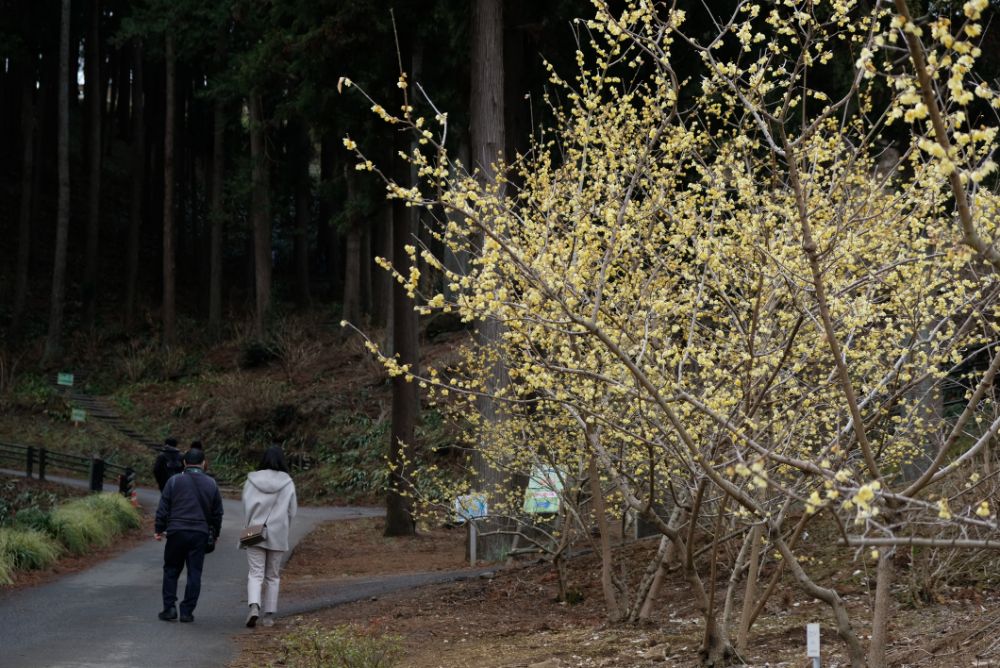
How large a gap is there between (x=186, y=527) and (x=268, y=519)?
0.68 meters

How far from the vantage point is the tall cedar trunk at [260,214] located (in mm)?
30906

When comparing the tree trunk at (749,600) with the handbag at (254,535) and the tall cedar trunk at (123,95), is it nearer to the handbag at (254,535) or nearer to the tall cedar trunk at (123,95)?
the handbag at (254,535)

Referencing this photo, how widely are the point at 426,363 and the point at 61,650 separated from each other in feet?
64.3

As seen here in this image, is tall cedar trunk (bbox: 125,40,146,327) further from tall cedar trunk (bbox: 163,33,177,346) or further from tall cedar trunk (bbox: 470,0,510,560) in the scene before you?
tall cedar trunk (bbox: 470,0,510,560)

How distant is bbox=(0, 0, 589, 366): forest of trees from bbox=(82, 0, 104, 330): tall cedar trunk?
0.24 ft

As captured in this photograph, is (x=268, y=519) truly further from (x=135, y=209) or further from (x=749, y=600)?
(x=135, y=209)

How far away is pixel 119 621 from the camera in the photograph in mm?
9148

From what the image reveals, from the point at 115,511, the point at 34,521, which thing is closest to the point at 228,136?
the point at 115,511

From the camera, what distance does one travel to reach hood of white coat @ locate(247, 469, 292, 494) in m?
9.45

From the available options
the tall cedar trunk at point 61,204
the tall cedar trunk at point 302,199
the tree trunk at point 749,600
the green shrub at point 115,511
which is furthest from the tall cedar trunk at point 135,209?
the tree trunk at point 749,600

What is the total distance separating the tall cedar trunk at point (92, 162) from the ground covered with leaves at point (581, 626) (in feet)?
85.8

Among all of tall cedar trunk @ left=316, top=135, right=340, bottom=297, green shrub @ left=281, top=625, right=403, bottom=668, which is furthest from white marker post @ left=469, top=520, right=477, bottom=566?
tall cedar trunk @ left=316, top=135, right=340, bottom=297

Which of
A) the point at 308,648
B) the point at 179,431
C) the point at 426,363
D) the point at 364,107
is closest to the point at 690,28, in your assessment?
the point at 364,107

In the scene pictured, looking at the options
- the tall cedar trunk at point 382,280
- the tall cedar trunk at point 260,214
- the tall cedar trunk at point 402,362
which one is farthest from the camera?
the tall cedar trunk at point 260,214
